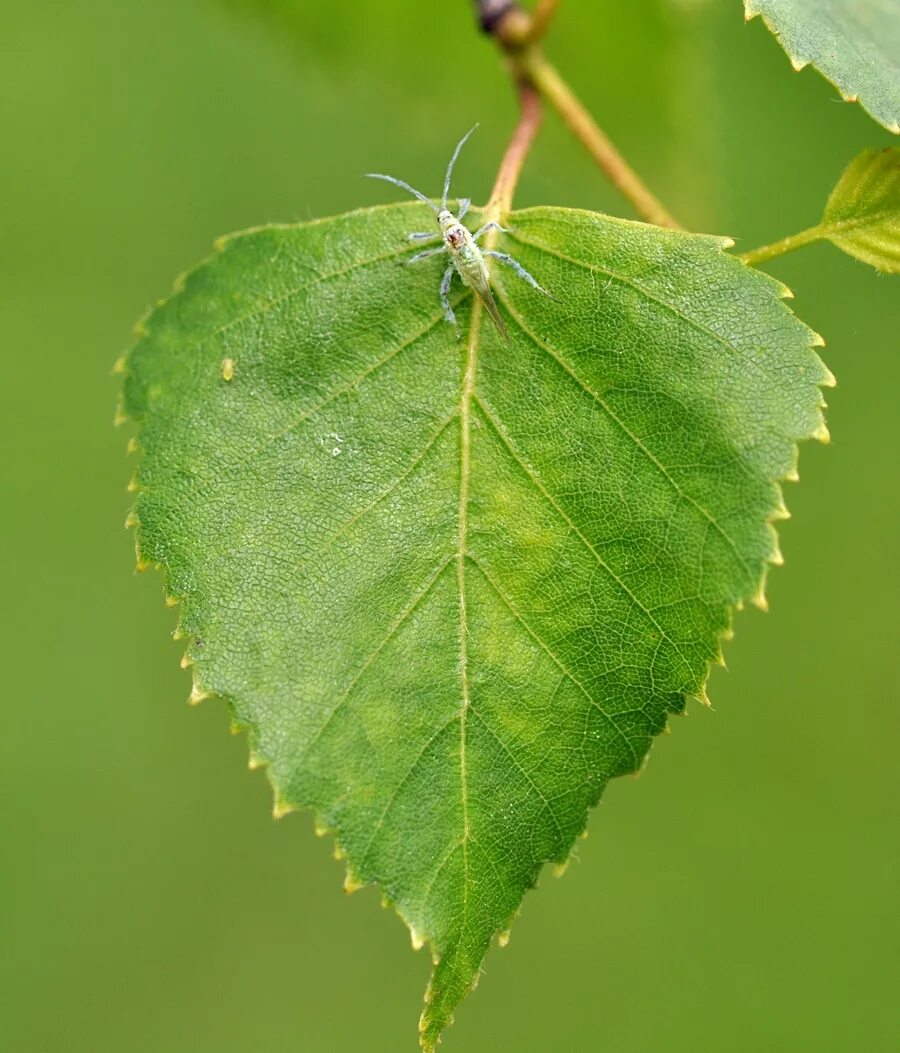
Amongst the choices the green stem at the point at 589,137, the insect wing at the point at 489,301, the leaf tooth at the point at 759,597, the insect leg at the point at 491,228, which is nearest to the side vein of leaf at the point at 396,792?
the leaf tooth at the point at 759,597

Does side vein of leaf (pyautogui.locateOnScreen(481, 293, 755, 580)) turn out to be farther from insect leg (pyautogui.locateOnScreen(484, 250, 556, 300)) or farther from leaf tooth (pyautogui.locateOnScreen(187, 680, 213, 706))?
leaf tooth (pyautogui.locateOnScreen(187, 680, 213, 706))

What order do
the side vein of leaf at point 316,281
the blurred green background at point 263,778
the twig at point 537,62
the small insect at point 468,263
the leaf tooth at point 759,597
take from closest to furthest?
the leaf tooth at point 759,597 < the small insect at point 468,263 < the side vein of leaf at point 316,281 < the twig at point 537,62 < the blurred green background at point 263,778

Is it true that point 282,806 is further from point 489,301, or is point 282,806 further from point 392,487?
point 489,301

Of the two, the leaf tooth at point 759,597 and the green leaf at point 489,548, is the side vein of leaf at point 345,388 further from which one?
the leaf tooth at point 759,597

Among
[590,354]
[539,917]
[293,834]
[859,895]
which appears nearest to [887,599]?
[859,895]

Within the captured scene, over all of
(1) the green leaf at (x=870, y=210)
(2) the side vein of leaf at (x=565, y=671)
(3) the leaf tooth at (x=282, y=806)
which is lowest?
(3) the leaf tooth at (x=282, y=806)

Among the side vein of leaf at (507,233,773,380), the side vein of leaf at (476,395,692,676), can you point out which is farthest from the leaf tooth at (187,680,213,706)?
the side vein of leaf at (507,233,773,380)

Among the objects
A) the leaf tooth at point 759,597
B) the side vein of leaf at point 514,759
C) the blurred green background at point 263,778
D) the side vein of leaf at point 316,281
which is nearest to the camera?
the leaf tooth at point 759,597
